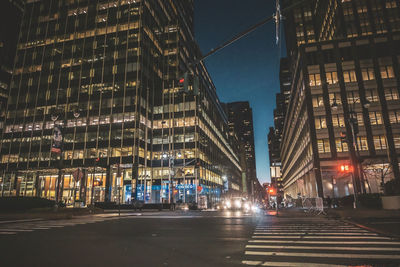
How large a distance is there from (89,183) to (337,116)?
5486 centimetres

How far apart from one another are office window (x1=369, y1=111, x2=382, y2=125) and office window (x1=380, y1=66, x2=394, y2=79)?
7551mm

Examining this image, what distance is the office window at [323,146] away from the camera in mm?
47000

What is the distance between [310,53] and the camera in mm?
Result: 51031

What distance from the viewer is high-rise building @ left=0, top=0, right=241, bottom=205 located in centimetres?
5722

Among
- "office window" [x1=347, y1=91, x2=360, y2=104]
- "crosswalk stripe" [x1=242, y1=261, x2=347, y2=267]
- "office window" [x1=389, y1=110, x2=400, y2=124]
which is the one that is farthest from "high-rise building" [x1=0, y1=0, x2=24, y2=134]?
"office window" [x1=389, y1=110, x2=400, y2=124]

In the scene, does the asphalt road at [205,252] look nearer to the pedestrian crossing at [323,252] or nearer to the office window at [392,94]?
the pedestrian crossing at [323,252]

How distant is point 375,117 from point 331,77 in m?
10.9

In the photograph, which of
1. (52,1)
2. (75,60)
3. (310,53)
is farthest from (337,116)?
(52,1)

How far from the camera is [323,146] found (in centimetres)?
Result: 4728

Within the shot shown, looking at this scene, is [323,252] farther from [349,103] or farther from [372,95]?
[372,95]

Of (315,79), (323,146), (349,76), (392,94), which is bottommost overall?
(323,146)

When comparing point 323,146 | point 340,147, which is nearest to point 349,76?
point 340,147

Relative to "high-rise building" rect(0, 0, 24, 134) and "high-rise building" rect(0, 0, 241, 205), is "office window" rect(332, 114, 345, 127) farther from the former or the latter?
"high-rise building" rect(0, 0, 24, 134)

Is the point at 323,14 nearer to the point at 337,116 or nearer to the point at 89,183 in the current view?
the point at 337,116
